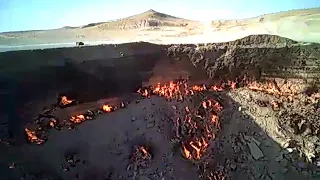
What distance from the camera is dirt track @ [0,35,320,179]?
3646 mm

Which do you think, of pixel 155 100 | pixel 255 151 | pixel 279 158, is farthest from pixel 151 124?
pixel 279 158

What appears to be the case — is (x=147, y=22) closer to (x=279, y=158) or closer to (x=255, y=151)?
(x=255, y=151)

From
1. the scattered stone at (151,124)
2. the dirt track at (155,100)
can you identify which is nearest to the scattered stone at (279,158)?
the dirt track at (155,100)

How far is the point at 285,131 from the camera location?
4453mm

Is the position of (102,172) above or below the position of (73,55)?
below

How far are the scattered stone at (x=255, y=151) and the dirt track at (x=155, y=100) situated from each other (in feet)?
0.11

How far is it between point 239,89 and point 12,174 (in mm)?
2822

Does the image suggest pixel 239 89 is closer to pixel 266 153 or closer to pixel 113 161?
pixel 266 153

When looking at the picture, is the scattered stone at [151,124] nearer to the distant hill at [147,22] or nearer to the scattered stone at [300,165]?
the distant hill at [147,22]

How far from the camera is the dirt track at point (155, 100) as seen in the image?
12.0 feet

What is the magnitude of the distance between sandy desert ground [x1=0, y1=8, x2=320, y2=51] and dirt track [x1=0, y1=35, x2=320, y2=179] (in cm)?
23

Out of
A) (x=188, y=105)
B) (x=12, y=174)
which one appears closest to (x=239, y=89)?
(x=188, y=105)

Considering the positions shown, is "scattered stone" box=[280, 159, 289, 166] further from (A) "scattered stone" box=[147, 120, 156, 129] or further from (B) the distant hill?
(B) the distant hill

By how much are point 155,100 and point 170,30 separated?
3.30 ft
